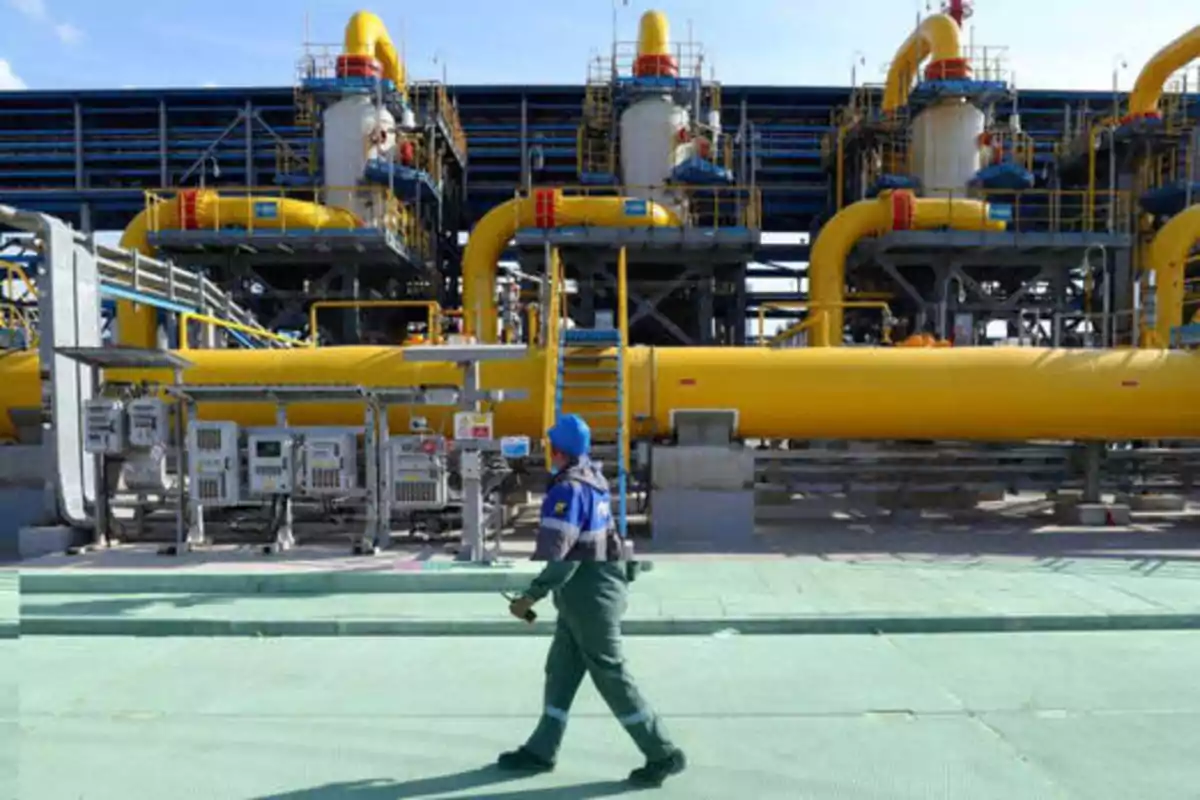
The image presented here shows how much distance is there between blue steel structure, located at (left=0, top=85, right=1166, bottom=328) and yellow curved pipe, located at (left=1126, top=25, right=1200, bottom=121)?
6.11 meters

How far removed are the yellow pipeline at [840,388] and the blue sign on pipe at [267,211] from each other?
800cm

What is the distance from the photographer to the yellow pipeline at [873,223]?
56.6 feet

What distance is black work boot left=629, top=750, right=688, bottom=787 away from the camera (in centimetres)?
362

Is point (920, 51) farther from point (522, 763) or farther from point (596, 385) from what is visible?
point (522, 763)

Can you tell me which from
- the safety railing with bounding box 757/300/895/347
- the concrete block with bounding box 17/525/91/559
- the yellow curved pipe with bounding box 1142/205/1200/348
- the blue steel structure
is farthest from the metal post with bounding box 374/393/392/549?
the blue steel structure

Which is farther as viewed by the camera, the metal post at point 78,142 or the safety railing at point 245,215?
the metal post at point 78,142

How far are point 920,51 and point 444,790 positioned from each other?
21757 mm

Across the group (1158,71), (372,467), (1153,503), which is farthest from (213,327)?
(1158,71)

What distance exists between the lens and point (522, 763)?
3.83 m

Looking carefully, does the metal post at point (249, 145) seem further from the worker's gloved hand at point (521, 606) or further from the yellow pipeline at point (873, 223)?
the worker's gloved hand at point (521, 606)

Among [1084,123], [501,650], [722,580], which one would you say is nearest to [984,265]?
[1084,123]

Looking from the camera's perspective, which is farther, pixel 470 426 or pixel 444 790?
pixel 470 426

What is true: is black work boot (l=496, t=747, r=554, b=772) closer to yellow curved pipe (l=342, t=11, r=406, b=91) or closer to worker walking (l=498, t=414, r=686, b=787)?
worker walking (l=498, t=414, r=686, b=787)

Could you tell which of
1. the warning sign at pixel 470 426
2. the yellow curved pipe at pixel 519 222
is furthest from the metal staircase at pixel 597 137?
the warning sign at pixel 470 426
